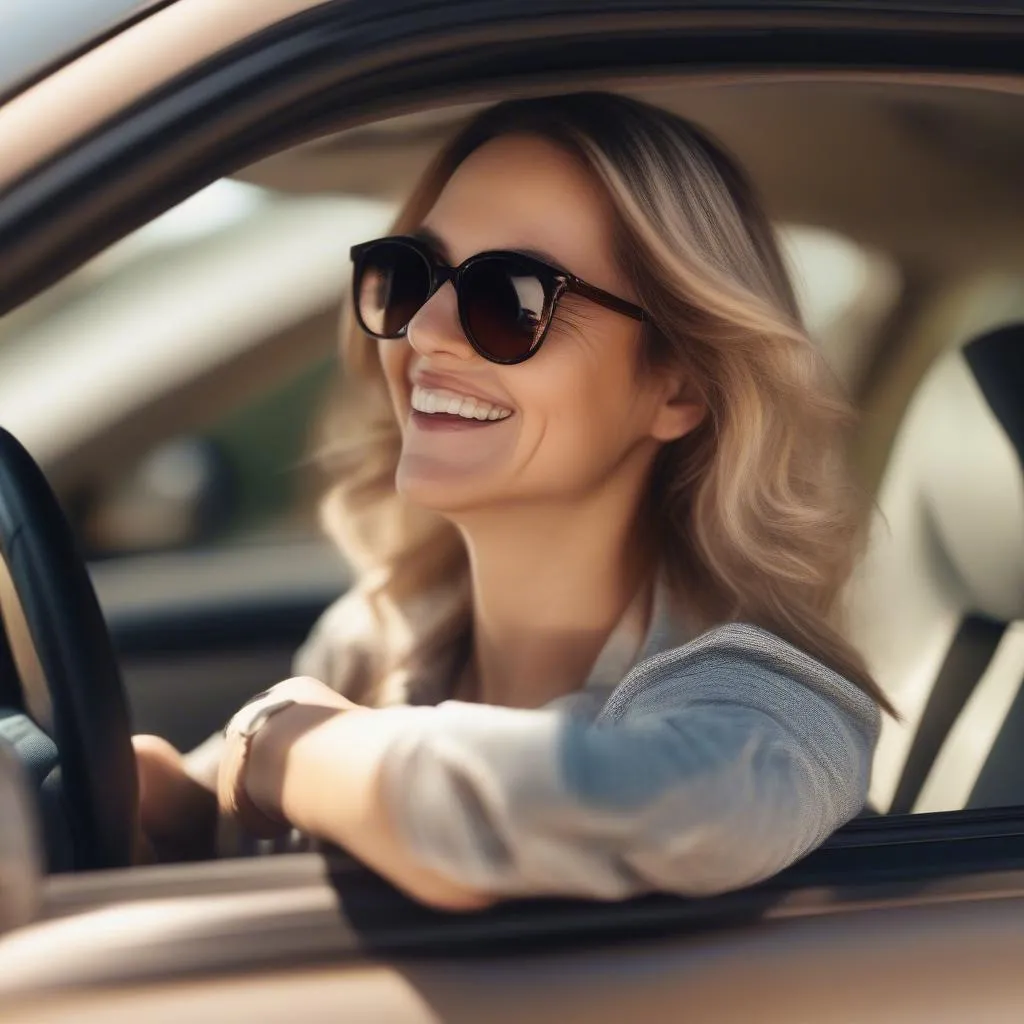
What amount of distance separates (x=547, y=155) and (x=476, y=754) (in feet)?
2.61

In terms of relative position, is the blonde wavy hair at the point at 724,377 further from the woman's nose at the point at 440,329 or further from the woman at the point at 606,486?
the woman's nose at the point at 440,329

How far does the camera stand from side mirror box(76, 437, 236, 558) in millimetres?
3301

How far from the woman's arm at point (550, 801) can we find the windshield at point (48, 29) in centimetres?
55

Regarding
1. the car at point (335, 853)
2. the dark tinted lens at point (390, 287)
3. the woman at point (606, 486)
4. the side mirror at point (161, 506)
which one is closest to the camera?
the car at point (335, 853)

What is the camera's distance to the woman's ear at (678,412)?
1.65 m

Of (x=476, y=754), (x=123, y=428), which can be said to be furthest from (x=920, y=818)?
(x=123, y=428)

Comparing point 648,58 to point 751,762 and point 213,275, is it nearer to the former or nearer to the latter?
point 751,762

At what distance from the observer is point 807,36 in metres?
1.15

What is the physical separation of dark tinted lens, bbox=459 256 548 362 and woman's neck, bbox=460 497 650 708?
0.77 feet

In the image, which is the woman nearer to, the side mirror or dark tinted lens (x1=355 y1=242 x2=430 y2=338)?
A: dark tinted lens (x1=355 y1=242 x2=430 y2=338)

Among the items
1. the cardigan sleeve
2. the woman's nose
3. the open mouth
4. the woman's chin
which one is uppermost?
the woman's nose

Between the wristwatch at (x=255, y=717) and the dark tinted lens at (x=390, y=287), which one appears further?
the dark tinted lens at (x=390, y=287)

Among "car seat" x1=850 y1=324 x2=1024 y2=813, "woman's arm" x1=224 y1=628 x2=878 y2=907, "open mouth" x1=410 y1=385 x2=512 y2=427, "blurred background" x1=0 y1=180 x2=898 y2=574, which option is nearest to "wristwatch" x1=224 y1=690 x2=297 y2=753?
"woman's arm" x1=224 y1=628 x2=878 y2=907

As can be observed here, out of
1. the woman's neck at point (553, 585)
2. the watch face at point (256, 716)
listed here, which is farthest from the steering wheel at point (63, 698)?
the woman's neck at point (553, 585)
